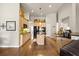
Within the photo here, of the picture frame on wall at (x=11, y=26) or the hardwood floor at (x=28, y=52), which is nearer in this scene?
the hardwood floor at (x=28, y=52)

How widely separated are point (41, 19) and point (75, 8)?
36.4ft

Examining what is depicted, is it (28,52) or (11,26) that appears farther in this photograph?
(11,26)

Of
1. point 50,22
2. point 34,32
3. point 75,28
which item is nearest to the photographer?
point 75,28

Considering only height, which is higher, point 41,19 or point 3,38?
→ point 41,19

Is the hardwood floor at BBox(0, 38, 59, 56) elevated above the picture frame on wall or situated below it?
below

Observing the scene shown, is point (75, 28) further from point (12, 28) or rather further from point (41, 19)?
point (41, 19)

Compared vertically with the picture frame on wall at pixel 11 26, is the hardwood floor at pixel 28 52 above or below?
below

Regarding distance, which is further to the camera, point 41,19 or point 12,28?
point 41,19

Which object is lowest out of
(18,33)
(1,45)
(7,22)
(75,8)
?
(1,45)

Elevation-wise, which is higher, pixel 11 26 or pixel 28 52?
pixel 11 26

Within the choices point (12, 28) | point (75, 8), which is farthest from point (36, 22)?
point (75, 8)

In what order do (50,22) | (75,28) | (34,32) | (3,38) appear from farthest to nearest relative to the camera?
(34,32), (50,22), (3,38), (75,28)

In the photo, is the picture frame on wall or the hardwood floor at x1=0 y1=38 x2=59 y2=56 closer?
the hardwood floor at x1=0 y1=38 x2=59 y2=56

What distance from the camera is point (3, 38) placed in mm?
7004
